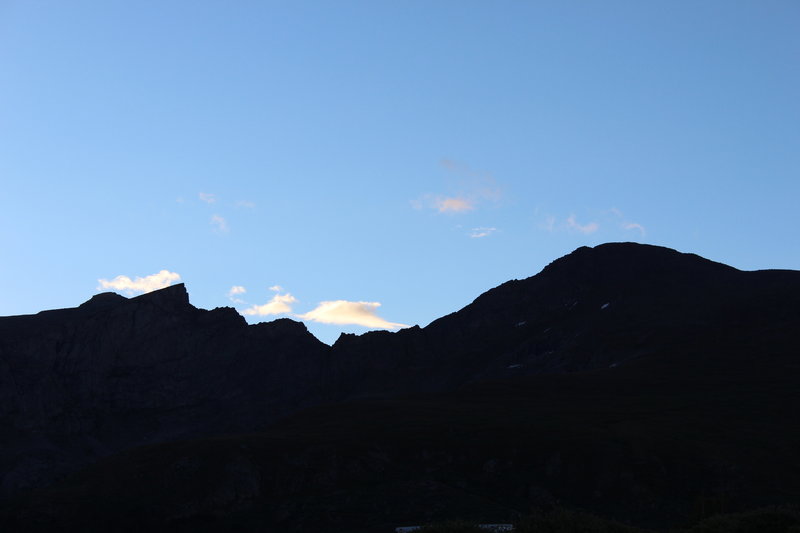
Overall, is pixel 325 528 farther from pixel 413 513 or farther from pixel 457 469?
Answer: pixel 457 469

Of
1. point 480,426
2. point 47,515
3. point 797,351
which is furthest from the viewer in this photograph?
point 797,351

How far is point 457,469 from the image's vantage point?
13025 cm

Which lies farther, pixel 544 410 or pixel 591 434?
pixel 544 410

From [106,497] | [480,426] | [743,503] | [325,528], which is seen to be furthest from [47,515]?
[743,503]

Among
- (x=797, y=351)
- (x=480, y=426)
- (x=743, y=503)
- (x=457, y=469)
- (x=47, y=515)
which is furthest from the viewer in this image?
(x=797, y=351)

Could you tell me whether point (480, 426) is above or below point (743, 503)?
above

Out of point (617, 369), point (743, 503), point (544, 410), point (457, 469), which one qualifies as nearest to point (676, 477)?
point (743, 503)

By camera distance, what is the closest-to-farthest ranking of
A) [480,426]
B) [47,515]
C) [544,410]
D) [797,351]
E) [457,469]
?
[47,515] < [457,469] < [480,426] < [544,410] < [797,351]

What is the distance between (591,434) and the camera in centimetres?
13600

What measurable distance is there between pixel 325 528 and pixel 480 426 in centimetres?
3973

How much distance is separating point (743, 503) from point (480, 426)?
44.7 meters

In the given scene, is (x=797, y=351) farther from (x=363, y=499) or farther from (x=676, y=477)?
(x=363, y=499)

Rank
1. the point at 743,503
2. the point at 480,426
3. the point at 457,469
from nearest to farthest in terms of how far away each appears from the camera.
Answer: the point at 743,503 → the point at 457,469 → the point at 480,426

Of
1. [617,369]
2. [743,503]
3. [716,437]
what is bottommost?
[743,503]
